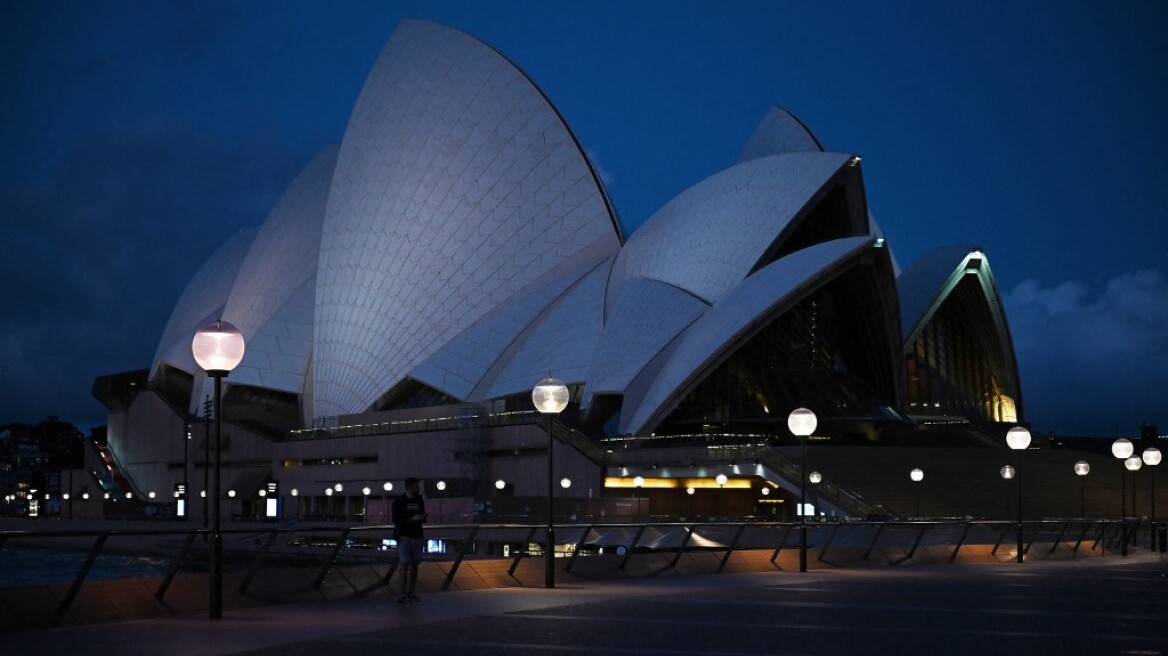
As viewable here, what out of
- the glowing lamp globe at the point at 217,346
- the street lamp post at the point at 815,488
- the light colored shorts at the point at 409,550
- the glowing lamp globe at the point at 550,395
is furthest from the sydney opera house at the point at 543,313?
the glowing lamp globe at the point at 217,346

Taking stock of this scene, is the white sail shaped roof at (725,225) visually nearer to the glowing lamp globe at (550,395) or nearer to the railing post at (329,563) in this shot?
the glowing lamp globe at (550,395)

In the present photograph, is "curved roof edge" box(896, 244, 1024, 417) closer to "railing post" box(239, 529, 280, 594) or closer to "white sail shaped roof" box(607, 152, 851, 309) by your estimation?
"white sail shaped roof" box(607, 152, 851, 309)

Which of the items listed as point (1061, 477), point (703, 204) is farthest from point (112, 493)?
point (1061, 477)

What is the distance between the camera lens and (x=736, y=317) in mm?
41938

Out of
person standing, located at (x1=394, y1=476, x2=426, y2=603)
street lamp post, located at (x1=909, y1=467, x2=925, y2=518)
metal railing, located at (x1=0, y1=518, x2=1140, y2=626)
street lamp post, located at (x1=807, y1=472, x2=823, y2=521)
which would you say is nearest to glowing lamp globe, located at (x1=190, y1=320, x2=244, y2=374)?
metal railing, located at (x1=0, y1=518, x2=1140, y2=626)

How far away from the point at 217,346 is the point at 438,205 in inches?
1602

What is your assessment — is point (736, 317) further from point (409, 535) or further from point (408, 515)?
point (409, 535)

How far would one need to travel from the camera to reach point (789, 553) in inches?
754

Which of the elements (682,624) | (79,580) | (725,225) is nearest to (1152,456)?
(682,624)

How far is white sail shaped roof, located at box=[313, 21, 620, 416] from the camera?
51062 mm

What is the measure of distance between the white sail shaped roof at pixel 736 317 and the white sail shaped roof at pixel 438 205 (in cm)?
880

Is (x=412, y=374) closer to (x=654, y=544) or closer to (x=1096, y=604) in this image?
(x=654, y=544)

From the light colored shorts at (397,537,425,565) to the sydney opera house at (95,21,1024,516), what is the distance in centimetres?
2748

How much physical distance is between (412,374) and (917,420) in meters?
19.4
